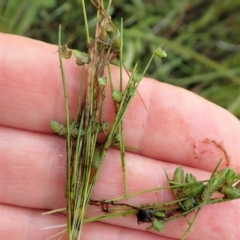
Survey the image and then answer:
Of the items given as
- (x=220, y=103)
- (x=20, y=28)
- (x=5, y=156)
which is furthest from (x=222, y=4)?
(x=5, y=156)

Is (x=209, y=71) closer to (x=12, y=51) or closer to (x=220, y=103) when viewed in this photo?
(x=220, y=103)

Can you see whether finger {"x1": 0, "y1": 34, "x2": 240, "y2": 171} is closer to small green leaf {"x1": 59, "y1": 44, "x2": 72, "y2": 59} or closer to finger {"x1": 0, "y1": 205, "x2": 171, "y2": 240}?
small green leaf {"x1": 59, "y1": 44, "x2": 72, "y2": 59}

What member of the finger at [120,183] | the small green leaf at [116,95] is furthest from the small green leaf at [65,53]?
the finger at [120,183]

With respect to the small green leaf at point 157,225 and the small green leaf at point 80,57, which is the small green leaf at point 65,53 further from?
the small green leaf at point 157,225

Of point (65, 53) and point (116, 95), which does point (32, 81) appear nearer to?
point (65, 53)

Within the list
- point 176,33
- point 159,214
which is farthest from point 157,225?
point 176,33

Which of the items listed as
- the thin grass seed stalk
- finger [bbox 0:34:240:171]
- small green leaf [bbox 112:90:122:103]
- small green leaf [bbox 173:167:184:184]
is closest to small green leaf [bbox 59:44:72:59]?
the thin grass seed stalk
